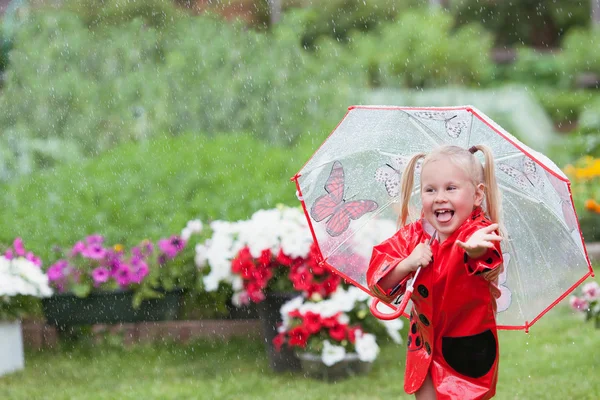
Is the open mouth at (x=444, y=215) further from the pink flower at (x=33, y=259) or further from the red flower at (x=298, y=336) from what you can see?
the pink flower at (x=33, y=259)

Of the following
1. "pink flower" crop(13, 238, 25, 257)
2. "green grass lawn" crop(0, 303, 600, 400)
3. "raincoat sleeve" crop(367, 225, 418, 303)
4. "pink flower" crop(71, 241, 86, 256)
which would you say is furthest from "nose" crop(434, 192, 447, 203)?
"pink flower" crop(13, 238, 25, 257)

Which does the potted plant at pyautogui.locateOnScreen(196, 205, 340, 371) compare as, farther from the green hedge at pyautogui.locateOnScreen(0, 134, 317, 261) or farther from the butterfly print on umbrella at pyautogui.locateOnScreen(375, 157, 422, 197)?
the butterfly print on umbrella at pyautogui.locateOnScreen(375, 157, 422, 197)

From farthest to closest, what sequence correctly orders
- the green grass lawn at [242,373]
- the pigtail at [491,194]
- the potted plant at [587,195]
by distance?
the potted plant at [587,195], the green grass lawn at [242,373], the pigtail at [491,194]

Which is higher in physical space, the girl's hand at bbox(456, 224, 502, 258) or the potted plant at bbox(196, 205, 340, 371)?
the girl's hand at bbox(456, 224, 502, 258)

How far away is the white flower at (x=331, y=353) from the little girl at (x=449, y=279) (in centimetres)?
177

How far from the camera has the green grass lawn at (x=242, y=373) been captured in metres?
4.87

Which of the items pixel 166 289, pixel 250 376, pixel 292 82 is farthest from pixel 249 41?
pixel 250 376

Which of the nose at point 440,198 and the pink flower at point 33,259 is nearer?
the nose at point 440,198

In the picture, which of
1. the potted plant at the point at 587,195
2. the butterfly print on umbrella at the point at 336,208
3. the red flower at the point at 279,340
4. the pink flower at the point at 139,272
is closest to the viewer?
the butterfly print on umbrella at the point at 336,208

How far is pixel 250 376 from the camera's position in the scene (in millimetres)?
5227

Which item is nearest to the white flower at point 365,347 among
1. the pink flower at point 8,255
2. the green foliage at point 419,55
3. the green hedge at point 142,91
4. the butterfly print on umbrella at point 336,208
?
the butterfly print on umbrella at point 336,208

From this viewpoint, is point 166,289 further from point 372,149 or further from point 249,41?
point 249,41

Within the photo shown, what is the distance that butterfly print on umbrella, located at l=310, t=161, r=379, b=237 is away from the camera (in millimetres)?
3674

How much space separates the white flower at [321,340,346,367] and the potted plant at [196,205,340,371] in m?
0.29
